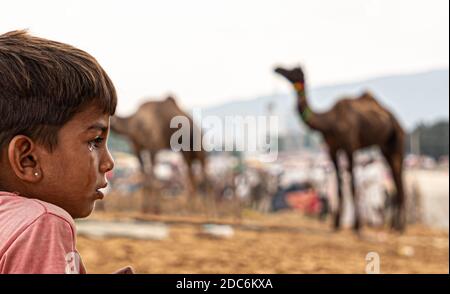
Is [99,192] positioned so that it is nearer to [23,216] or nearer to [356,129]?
[23,216]

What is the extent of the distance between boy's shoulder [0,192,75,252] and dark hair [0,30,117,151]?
0.35ft

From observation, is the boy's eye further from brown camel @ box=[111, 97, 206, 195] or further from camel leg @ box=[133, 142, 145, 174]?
camel leg @ box=[133, 142, 145, 174]

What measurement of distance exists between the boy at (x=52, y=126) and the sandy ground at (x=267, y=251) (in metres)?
4.07

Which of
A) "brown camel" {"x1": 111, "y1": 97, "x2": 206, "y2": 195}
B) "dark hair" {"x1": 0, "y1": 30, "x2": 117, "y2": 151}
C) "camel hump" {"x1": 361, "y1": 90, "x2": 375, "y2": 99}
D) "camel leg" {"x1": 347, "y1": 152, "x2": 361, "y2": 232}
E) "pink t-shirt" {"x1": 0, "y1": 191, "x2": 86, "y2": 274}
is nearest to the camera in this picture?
"pink t-shirt" {"x1": 0, "y1": 191, "x2": 86, "y2": 274}

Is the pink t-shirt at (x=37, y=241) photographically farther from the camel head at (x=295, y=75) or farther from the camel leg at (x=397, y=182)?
the camel leg at (x=397, y=182)

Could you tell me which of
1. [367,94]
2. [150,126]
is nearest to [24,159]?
[367,94]

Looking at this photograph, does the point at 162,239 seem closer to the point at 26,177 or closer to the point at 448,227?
the point at 448,227

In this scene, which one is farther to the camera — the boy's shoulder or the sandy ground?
the sandy ground

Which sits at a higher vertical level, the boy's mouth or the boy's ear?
the boy's ear

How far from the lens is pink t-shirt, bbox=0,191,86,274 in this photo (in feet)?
2.42

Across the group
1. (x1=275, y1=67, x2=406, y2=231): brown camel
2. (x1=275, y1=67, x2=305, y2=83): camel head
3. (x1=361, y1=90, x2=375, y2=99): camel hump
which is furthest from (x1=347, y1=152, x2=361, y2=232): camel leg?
(x1=361, y1=90, x2=375, y2=99): camel hump
